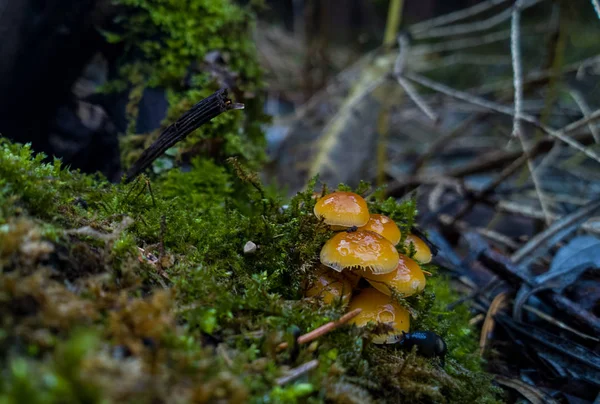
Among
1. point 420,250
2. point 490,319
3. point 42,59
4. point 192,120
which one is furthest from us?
point 42,59

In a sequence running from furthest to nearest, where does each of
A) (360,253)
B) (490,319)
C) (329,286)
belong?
(490,319), (329,286), (360,253)

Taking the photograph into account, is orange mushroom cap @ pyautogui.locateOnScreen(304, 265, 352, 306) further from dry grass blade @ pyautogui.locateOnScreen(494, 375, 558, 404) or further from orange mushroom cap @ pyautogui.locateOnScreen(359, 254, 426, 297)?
dry grass blade @ pyautogui.locateOnScreen(494, 375, 558, 404)

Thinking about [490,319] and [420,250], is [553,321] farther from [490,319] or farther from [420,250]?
[420,250]

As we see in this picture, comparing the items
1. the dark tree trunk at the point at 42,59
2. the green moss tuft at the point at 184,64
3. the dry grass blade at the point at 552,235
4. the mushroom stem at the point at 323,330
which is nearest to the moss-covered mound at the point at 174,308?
the mushroom stem at the point at 323,330

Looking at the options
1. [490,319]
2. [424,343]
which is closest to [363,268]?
[424,343]

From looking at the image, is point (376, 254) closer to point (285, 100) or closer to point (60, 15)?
point (60, 15)

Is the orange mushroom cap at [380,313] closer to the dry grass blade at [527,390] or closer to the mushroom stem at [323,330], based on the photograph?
the mushroom stem at [323,330]

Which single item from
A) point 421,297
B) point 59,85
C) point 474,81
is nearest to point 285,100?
point 474,81
